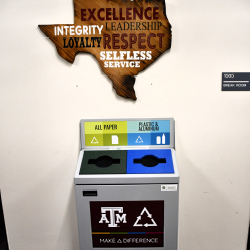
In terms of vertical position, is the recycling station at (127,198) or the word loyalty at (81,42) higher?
the word loyalty at (81,42)

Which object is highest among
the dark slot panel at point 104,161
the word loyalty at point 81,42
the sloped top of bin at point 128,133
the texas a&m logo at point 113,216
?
the word loyalty at point 81,42

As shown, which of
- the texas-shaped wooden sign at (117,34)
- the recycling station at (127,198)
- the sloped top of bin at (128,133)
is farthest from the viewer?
the sloped top of bin at (128,133)

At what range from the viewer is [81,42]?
1.58 m

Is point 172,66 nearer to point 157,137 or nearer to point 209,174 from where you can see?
point 157,137

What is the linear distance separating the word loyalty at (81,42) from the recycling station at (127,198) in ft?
2.26

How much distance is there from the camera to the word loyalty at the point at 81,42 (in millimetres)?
1575

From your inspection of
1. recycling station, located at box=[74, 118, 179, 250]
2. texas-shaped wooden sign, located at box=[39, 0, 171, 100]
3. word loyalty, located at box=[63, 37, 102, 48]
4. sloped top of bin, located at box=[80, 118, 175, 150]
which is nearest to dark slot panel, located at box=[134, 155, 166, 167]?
recycling station, located at box=[74, 118, 179, 250]

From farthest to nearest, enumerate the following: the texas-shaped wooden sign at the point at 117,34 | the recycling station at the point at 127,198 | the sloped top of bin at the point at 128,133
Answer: the sloped top of bin at the point at 128,133, the texas-shaped wooden sign at the point at 117,34, the recycling station at the point at 127,198

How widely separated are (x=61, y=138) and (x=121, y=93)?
1.74 feet

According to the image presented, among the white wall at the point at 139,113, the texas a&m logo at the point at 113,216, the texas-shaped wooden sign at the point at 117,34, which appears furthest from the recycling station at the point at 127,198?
the texas-shaped wooden sign at the point at 117,34

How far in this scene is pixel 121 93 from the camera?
1.64m

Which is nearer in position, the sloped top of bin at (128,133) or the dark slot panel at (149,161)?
the dark slot panel at (149,161)

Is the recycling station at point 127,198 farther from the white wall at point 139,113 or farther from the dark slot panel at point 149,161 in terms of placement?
the white wall at point 139,113

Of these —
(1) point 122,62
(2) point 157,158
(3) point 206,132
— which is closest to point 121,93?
(1) point 122,62
